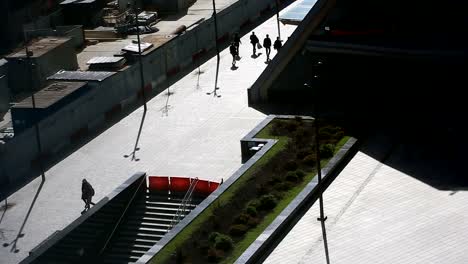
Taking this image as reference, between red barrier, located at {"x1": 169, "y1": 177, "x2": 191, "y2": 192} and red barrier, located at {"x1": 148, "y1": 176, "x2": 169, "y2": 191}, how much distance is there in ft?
1.20

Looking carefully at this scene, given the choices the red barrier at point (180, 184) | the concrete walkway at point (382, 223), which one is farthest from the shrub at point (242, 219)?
the red barrier at point (180, 184)

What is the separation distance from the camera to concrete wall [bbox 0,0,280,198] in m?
47.1

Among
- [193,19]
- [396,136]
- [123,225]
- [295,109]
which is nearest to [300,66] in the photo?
[295,109]

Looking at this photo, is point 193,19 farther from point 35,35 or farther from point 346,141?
point 346,141

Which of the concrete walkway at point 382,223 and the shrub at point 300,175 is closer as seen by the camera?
the concrete walkway at point 382,223

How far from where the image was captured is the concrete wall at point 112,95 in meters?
47.1

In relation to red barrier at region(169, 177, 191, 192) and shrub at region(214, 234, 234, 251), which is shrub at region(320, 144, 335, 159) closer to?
red barrier at region(169, 177, 191, 192)

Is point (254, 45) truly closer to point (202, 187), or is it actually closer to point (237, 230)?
point (202, 187)

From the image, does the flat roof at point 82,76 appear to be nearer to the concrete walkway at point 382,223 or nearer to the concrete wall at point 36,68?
the concrete wall at point 36,68

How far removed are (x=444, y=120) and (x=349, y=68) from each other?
5462 millimetres

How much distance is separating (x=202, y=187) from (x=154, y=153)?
520 cm

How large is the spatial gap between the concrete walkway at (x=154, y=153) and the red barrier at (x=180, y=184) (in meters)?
1.13

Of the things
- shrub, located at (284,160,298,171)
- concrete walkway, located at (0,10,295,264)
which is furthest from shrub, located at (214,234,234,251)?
concrete walkway, located at (0,10,295,264)

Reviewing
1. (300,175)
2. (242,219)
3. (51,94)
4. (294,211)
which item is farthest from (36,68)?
(294,211)
